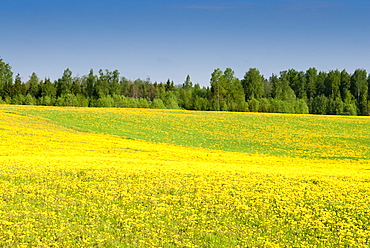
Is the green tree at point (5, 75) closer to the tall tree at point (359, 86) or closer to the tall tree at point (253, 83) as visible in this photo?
the tall tree at point (253, 83)

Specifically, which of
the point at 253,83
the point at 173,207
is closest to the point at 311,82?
the point at 253,83

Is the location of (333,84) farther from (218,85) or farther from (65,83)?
(65,83)

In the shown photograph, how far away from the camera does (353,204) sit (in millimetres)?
13750

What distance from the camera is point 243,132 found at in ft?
187

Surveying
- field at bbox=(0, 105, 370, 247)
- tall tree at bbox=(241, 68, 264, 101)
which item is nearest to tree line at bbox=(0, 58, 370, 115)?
tall tree at bbox=(241, 68, 264, 101)

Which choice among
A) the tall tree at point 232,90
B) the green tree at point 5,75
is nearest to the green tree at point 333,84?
the tall tree at point 232,90

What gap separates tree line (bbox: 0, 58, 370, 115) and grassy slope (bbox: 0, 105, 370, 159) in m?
52.2

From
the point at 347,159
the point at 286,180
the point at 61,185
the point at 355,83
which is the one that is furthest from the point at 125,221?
the point at 355,83

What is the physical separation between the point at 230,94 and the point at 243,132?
72.7m

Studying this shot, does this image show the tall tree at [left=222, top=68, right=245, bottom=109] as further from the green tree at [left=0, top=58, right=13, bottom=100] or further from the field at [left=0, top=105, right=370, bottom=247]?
the field at [left=0, top=105, right=370, bottom=247]

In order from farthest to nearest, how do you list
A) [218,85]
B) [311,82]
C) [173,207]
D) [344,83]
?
[311,82], [344,83], [218,85], [173,207]

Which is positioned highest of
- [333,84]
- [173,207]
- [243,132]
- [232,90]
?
[333,84]

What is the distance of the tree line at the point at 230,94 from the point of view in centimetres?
12562

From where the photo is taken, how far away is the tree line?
412ft
